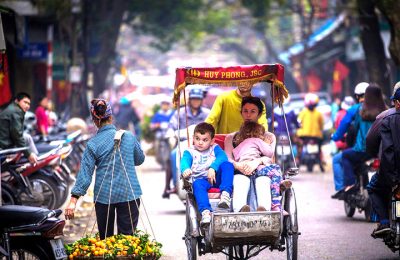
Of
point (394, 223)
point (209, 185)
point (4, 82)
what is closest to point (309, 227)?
point (394, 223)

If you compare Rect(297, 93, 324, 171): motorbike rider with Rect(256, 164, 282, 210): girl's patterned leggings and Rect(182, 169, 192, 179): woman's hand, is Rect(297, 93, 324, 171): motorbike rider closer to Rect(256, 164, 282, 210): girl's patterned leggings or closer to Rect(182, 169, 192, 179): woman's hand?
Rect(256, 164, 282, 210): girl's patterned leggings

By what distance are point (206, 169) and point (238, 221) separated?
2.57 feet

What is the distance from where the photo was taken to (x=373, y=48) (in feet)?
74.4

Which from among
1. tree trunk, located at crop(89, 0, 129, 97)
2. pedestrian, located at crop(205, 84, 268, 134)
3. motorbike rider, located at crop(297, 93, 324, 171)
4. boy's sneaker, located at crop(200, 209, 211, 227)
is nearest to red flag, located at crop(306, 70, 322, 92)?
tree trunk, located at crop(89, 0, 129, 97)

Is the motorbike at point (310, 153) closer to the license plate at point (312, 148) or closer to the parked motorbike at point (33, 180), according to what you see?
the license plate at point (312, 148)

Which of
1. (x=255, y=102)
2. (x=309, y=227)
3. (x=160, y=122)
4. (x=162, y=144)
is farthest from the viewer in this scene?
(x=160, y=122)

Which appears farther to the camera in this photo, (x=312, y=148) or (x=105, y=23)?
(x=105, y=23)

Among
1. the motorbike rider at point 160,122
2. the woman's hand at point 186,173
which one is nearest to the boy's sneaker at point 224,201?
the woman's hand at point 186,173

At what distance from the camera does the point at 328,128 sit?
31.2 m

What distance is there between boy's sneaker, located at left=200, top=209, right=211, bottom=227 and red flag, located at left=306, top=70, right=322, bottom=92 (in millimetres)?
41777

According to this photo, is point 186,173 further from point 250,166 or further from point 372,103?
point 372,103

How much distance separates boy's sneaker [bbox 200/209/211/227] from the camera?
28.2 feet

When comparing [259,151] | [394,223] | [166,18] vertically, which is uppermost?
[166,18]

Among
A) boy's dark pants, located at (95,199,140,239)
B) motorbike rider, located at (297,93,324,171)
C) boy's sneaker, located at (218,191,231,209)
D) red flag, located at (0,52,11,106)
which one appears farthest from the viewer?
motorbike rider, located at (297,93,324,171)
